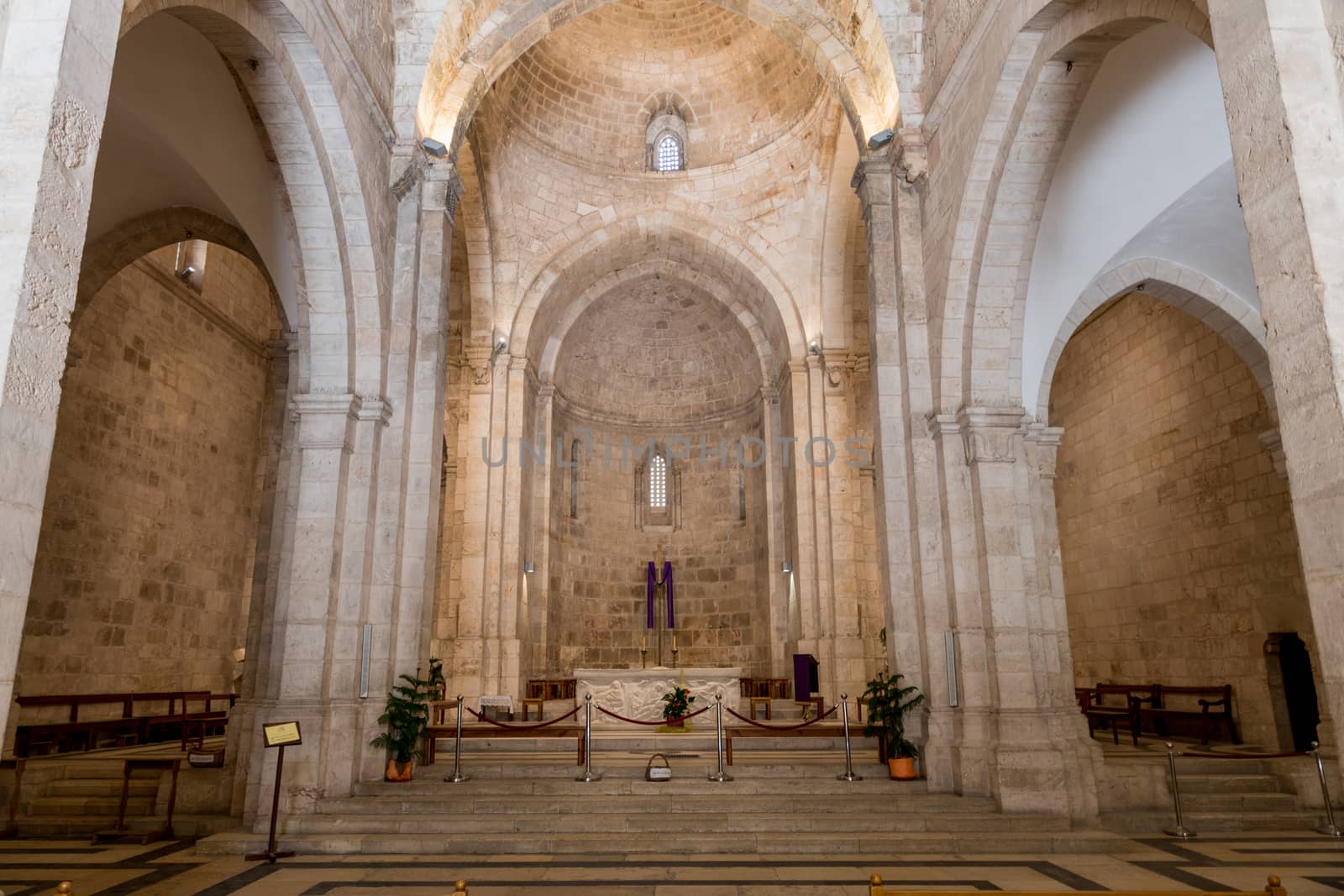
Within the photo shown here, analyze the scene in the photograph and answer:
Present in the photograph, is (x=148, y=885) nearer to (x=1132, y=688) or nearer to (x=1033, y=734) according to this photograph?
(x=1033, y=734)

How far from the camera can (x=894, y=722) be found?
10484 mm

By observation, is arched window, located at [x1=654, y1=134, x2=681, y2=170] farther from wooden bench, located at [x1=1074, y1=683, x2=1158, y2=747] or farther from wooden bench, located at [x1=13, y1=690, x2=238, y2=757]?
wooden bench, located at [x1=13, y1=690, x2=238, y2=757]

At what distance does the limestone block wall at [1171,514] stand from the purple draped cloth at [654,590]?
8.46m

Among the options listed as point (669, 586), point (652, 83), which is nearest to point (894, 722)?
point (669, 586)

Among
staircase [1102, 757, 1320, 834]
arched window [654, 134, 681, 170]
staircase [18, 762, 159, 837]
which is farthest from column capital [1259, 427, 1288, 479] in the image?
staircase [18, 762, 159, 837]

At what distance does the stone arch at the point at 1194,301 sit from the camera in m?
12.1

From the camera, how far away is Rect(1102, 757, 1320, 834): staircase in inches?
391

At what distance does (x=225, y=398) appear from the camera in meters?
18.8

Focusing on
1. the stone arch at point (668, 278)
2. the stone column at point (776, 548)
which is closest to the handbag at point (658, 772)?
the stone column at point (776, 548)

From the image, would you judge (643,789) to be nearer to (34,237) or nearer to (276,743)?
(276,743)

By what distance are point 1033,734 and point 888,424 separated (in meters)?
3.98

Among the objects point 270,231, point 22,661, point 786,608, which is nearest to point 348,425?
point 270,231

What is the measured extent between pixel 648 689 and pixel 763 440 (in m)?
7.65

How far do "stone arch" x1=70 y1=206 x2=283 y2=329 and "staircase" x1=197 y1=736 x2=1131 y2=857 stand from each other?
20.8 feet
